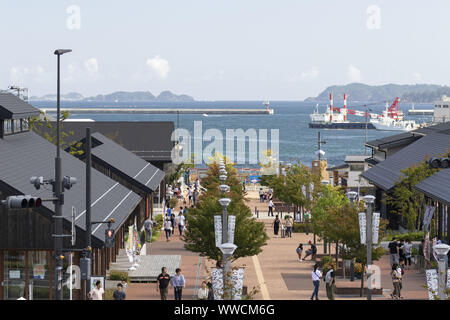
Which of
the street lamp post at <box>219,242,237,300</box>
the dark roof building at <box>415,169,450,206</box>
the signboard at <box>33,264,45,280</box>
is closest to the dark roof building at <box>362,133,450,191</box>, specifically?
the dark roof building at <box>415,169,450,206</box>

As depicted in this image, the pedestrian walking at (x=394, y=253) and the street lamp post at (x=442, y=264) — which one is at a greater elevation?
the street lamp post at (x=442, y=264)

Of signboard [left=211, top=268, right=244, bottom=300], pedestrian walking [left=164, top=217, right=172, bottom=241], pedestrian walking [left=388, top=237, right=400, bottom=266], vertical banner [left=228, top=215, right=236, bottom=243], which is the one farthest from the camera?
pedestrian walking [left=164, top=217, right=172, bottom=241]

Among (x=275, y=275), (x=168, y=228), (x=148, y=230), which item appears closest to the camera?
(x=275, y=275)

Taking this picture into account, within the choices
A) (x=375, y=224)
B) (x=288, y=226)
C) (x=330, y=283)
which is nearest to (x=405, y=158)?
(x=288, y=226)

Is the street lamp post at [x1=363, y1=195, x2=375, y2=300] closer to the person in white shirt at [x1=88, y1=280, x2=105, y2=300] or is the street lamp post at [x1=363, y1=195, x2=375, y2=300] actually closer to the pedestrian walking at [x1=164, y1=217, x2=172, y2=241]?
the person in white shirt at [x1=88, y1=280, x2=105, y2=300]

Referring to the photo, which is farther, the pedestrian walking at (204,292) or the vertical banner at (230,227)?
the pedestrian walking at (204,292)

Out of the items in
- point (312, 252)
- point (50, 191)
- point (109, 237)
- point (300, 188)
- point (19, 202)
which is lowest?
point (312, 252)

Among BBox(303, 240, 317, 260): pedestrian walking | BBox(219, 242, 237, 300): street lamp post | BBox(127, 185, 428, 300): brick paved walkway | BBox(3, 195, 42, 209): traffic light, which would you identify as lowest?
BBox(127, 185, 428, 300): brick paved walkway

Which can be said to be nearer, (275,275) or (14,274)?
(14,274)

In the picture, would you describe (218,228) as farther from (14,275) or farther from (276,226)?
(276,226)

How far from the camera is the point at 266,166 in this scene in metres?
80.4

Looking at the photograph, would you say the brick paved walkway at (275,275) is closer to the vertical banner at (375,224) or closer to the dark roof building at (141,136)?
the vertical banner at (375,224)

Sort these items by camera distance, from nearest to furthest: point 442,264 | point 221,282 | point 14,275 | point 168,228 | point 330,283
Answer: point 442,264, point 221,282, point 14,275, point 330,283, point 168,228

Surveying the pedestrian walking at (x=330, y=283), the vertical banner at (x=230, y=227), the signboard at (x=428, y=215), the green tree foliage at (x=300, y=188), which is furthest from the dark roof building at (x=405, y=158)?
the vertical banner at (x=230, y=227)
